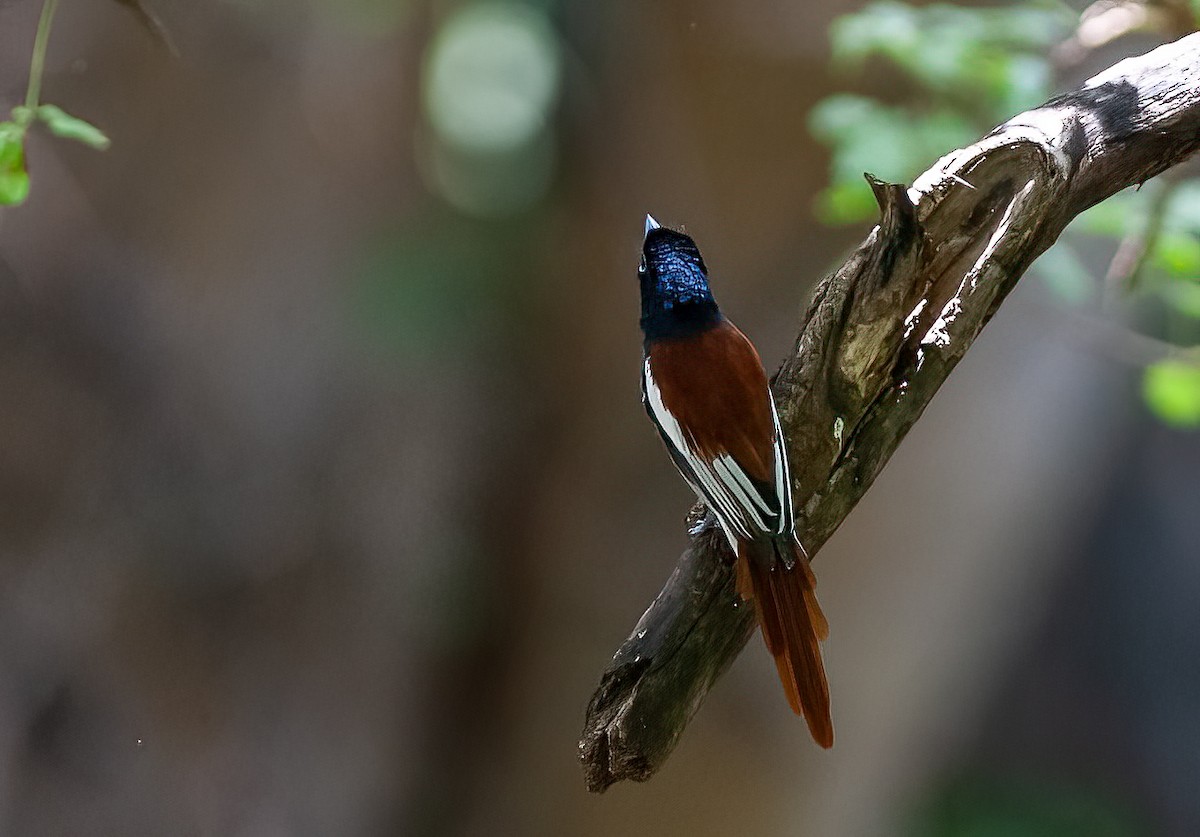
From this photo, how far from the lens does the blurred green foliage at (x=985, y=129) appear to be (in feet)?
6.08

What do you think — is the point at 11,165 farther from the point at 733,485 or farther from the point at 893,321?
the point at 893,321

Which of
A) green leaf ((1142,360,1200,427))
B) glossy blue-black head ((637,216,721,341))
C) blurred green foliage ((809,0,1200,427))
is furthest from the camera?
green leaf ((1142,360,1200,427))

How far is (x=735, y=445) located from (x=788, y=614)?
0.23 m

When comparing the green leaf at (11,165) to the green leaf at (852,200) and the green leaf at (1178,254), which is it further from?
the green leaf at (1178,254)

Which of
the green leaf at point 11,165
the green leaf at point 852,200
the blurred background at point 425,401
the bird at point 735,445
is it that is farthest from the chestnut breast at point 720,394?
the blurred background at point 425,401

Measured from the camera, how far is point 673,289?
1.45 metres

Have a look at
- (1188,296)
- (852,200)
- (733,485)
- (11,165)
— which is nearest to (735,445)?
(733,485)

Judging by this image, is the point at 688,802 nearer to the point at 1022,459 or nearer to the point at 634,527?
the point at 634,527

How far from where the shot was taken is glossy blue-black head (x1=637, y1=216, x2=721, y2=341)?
1.44 m

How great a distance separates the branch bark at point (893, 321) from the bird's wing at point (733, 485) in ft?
0.30

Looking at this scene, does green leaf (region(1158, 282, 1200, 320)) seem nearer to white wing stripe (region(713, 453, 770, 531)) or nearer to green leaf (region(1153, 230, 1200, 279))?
green leaf (region(1153, 230, 1200, 279))

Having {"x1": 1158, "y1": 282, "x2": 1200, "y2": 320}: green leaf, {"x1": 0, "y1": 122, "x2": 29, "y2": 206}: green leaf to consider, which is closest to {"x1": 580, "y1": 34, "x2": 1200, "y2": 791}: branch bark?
{"x1": 1158, "y1": 282, "x2": 1200, "y2": 320}: green leaf

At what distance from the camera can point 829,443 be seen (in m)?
1.36

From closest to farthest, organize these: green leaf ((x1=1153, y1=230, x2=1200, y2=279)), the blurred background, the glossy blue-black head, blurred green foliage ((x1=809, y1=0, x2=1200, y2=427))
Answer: the glossy blue-black head
green leaf ((x1=1153, y1=230, x2=1200, y2=279))
blurred green foliage ((x1=809, y1=0, x2=1200, y2=427))
the blurred background
